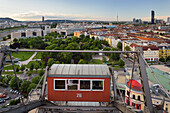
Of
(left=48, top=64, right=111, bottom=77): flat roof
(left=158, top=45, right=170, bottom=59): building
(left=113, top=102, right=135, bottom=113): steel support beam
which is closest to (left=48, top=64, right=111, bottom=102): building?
(left=48, top=64, right=111, bottom=77): flat roof

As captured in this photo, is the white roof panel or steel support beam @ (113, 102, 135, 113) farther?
the white roof panel

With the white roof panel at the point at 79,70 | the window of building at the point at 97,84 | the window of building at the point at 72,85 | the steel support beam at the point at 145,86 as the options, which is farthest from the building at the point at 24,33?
the steel support beam at the point at 145,86

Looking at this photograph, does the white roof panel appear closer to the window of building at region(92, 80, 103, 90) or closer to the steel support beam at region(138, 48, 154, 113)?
the window of building at region(92, 80, 103, 90)

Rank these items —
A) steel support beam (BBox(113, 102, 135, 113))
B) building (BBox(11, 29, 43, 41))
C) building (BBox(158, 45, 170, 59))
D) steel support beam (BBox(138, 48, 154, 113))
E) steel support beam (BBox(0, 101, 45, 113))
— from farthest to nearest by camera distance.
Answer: building (BBox(11, 29, 43, 41)), building (BBox(158, 45, 170, 59)), steel support beam (BBox(113, 102, 135, 113)), steel support beam (BBox(138, 48, 154, 113)), steel support beam (BBox(0, 101, 45, 113))

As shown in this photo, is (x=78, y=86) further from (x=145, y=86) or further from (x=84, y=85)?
(x=145, y=86)

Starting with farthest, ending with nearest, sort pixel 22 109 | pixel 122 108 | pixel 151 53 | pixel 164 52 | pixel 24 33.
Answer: pixel 24 33 → pixel 164 52 → pixel 151 53 → pixel 122 108 → pixel 22 109

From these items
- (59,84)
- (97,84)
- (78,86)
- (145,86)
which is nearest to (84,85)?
(78,86)

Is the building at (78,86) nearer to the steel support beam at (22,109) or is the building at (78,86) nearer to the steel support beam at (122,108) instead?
the steel support beam at (122,108)

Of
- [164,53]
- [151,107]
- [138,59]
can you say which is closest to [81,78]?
[138,59]
